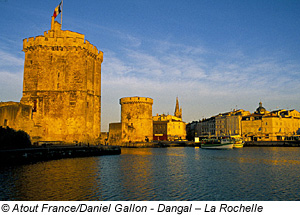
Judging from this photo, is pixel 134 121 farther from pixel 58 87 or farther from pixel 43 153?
pixel 43 153

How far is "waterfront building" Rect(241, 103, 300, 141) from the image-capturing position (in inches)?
2655

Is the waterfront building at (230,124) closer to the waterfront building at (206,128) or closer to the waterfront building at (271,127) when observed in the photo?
the waterfront building at (271,127)

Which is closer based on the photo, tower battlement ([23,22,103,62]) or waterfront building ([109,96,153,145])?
tower battlement ([23,22,103,62])

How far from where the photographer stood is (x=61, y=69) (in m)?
30.5

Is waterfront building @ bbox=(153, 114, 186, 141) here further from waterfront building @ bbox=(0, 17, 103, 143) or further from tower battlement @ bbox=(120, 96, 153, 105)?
waterfront building @ bbox=(0, 17, 103, 143)

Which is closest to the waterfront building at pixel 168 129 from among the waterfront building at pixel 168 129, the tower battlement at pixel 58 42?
the waterfront building at pixel 168 129

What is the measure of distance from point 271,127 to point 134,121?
34169 mm

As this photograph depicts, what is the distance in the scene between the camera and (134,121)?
185 feet

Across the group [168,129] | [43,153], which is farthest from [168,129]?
[43,153]

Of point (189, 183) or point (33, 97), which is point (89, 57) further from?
point (189, 183)

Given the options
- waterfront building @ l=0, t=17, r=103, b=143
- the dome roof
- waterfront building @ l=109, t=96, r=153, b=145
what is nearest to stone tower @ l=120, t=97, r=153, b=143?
waterfront building @ l=109, t=96, r=153, b=145

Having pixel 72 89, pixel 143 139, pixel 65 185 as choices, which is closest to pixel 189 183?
pixel 65 185

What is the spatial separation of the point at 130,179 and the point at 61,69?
20.8 m

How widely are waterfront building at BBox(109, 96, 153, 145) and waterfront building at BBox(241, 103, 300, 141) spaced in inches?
1119
